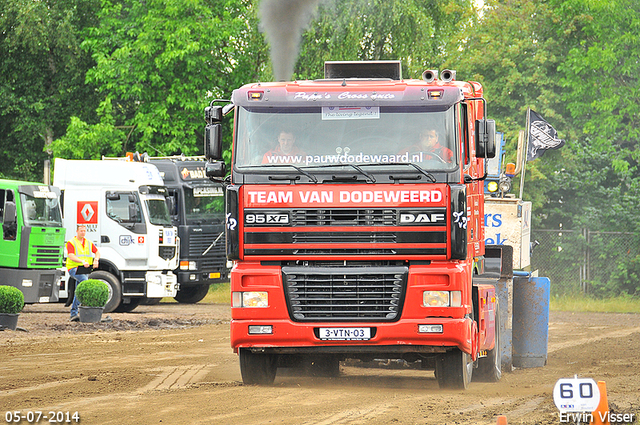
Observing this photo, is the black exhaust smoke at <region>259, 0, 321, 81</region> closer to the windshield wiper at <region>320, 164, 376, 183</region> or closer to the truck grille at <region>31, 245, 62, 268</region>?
the truck grille at <region>31, 245, 62, 268</region>

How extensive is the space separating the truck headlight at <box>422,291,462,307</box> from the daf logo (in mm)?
723

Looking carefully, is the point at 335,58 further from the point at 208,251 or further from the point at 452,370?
the point at 452,370

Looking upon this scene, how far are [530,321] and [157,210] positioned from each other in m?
12.7

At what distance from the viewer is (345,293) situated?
10219 mm

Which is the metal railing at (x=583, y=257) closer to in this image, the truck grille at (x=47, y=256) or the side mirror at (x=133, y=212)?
the side mirror at (x=133, y=212)

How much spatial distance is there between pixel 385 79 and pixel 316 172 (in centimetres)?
172

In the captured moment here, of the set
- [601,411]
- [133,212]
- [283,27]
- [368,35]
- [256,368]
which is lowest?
[256,368]

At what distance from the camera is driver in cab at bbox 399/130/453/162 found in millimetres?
10164

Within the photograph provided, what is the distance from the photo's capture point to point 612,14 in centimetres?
2980

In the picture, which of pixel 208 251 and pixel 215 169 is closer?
pixel 215 169

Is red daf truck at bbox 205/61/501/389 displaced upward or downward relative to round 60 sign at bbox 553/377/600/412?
upward

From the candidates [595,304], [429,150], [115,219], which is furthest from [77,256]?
[595,304]

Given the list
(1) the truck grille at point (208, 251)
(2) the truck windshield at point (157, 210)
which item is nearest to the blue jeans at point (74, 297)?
(2) the truck windshield at point (157, 210)

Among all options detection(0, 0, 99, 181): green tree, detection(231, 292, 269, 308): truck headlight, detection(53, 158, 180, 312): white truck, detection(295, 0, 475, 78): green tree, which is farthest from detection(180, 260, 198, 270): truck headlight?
detection(231, 292, 269, 308): truck headlight
